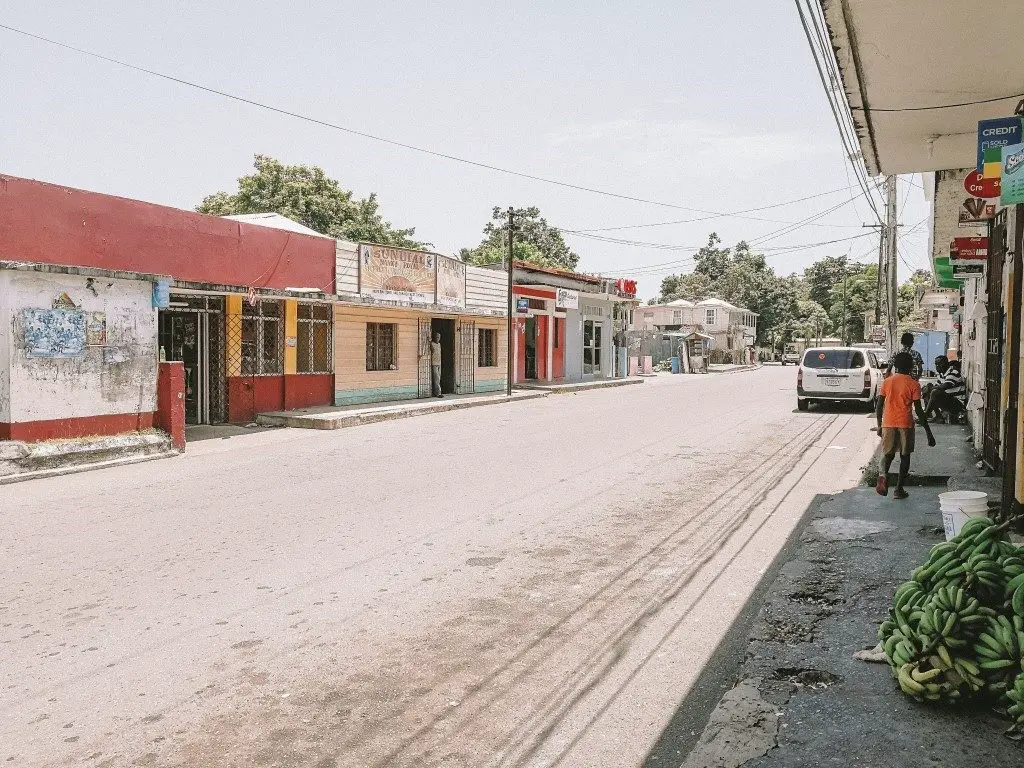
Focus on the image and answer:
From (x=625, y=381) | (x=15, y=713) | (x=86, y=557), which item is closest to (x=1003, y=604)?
(x=15, y=713)

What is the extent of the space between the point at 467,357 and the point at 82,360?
49.5 ft

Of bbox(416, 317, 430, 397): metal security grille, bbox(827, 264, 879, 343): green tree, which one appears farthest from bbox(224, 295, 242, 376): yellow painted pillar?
bbox(827, 264, 879, 343): green tree

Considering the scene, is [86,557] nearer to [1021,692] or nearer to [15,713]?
[15,713]

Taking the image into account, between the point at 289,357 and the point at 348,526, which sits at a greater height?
the point at 289,357

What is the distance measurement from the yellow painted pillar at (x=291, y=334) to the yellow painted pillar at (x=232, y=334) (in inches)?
53.0

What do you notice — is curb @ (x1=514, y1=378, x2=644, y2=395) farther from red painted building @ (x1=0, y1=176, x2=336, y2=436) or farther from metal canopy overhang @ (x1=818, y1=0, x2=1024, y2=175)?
metal canopy overhang @ (x1=818, y1=0, x2=1024, y2=175)

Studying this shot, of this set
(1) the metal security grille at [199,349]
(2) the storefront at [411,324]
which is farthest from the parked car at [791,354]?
(1) the metal security grille at [199,349]

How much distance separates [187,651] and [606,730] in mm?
2478

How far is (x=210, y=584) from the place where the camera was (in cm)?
579

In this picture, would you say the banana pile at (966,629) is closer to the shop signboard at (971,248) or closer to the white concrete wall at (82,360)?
the shop signboard at (971,248)

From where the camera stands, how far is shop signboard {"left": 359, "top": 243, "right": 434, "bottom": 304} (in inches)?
821

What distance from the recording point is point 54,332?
1145 centimetres

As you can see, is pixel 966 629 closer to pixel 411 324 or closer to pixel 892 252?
pixel 411 324

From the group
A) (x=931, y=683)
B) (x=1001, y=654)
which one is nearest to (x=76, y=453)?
(x=931, y=683)
